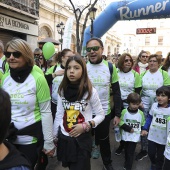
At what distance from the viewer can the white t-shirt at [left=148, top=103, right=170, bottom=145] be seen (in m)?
2.81

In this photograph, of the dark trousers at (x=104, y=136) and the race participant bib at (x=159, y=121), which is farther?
the dark trousers at (x=104, y=136)

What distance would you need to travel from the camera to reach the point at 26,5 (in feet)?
42.1

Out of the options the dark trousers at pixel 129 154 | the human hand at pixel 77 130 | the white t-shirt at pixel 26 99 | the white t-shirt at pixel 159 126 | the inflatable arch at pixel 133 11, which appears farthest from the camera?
the inflatable arch at pixel 133 11

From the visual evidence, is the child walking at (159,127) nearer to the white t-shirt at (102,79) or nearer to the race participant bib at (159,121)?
the race participant bib at (159,121)

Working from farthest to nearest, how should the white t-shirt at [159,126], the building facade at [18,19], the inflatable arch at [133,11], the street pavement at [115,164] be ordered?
1. the building facade at [18,19]
2. the inflatable arch at [133,11]
3. the street pavement at [115,164]
4. the white t-shirt at [159,126]

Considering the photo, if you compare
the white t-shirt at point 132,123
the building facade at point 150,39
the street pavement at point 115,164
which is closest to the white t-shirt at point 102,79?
the white t-shirt at point 132,123

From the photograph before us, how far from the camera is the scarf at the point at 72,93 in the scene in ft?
7.02

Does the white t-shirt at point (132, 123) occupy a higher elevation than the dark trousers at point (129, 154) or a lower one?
higher

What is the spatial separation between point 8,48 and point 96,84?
131 centimetres

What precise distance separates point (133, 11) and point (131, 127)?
6.33 metres

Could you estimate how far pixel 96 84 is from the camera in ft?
9.45

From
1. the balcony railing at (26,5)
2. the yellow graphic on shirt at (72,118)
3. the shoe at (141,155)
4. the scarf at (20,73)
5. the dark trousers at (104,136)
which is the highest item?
the balcony railing at (26,5)

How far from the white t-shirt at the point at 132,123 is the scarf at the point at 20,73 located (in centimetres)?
179

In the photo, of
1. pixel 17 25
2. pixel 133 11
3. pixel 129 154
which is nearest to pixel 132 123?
pixel 129 154
